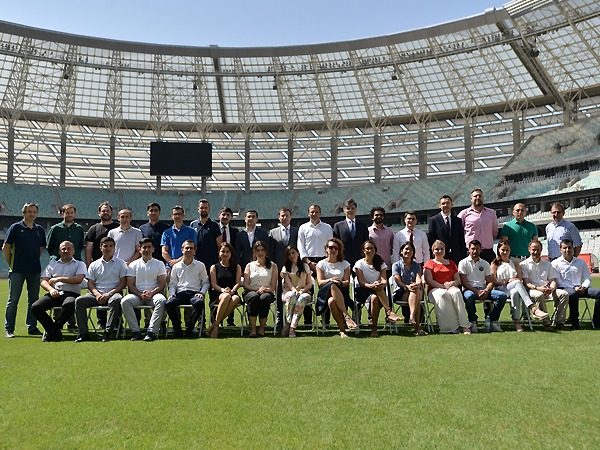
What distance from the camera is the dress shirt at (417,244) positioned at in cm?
975

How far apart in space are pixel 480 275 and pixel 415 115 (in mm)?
39920

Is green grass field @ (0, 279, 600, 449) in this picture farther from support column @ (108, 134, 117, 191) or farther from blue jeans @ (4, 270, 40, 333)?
support column @ (108, 134, 117, 191)

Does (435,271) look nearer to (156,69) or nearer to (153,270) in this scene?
(153,270)

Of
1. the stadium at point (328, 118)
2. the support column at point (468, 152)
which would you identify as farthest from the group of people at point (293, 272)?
the support column at point (468, 152)

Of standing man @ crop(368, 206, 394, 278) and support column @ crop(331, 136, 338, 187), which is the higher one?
support column @ crop(331, 136, 338, 187)

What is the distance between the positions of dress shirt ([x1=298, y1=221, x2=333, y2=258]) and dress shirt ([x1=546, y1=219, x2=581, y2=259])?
385cm

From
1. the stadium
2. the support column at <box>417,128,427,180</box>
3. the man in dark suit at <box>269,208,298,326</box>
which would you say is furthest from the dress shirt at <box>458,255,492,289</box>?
the support column at <box>417,128,427,180</box>

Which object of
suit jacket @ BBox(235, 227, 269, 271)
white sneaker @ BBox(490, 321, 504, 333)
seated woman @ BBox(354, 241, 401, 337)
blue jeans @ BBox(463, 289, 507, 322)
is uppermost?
suit jacket @ BBox(235, 227, 269, 271)

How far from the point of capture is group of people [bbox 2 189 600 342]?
8.70 metres

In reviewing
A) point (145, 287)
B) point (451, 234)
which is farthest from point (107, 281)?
point (451, 234)

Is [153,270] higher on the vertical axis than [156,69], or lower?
lower

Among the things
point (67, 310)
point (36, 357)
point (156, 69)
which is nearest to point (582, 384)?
point (36, 357)

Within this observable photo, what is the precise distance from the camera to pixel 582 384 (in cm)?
495

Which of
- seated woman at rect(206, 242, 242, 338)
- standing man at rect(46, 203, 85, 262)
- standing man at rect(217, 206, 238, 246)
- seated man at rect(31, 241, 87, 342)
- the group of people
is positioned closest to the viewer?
seated man at rect(31, 241, 87, 342)
